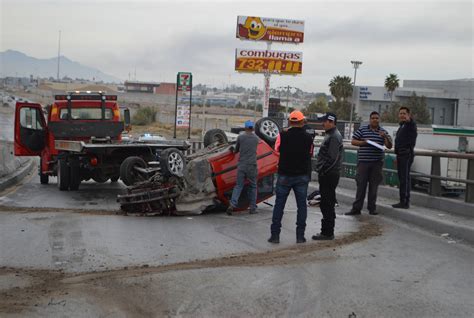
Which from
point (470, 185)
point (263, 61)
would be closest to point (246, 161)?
point (470, 185)

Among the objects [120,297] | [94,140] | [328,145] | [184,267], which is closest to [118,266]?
[184,267]

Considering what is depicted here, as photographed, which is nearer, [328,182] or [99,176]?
[328,182]

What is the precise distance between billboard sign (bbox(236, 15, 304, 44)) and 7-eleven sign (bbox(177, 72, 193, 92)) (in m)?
4.68

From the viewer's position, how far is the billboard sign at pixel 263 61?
45.2 metres

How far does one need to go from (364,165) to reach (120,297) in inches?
250

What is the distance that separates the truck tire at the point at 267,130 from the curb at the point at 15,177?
7.59 metres

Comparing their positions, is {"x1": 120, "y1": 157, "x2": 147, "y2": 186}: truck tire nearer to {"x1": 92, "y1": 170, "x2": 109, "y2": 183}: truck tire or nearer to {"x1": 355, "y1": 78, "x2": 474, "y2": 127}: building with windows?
{"x1": 92, "y1": 170, "x2": 109, "y2": 183}: truck tire

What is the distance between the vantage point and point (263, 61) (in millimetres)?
45344

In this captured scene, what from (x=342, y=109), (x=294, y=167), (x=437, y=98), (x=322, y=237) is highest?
(x=437, y=98)

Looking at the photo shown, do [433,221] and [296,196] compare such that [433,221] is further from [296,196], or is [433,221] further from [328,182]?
[296,196]

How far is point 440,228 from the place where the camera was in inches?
388

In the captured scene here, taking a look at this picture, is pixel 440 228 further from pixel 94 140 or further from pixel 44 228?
pixel 94 140

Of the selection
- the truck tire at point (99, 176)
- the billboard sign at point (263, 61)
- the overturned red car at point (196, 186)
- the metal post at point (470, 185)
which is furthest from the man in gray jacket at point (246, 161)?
the billboard sign at point (263, 61)

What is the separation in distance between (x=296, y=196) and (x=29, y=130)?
11.9 m
